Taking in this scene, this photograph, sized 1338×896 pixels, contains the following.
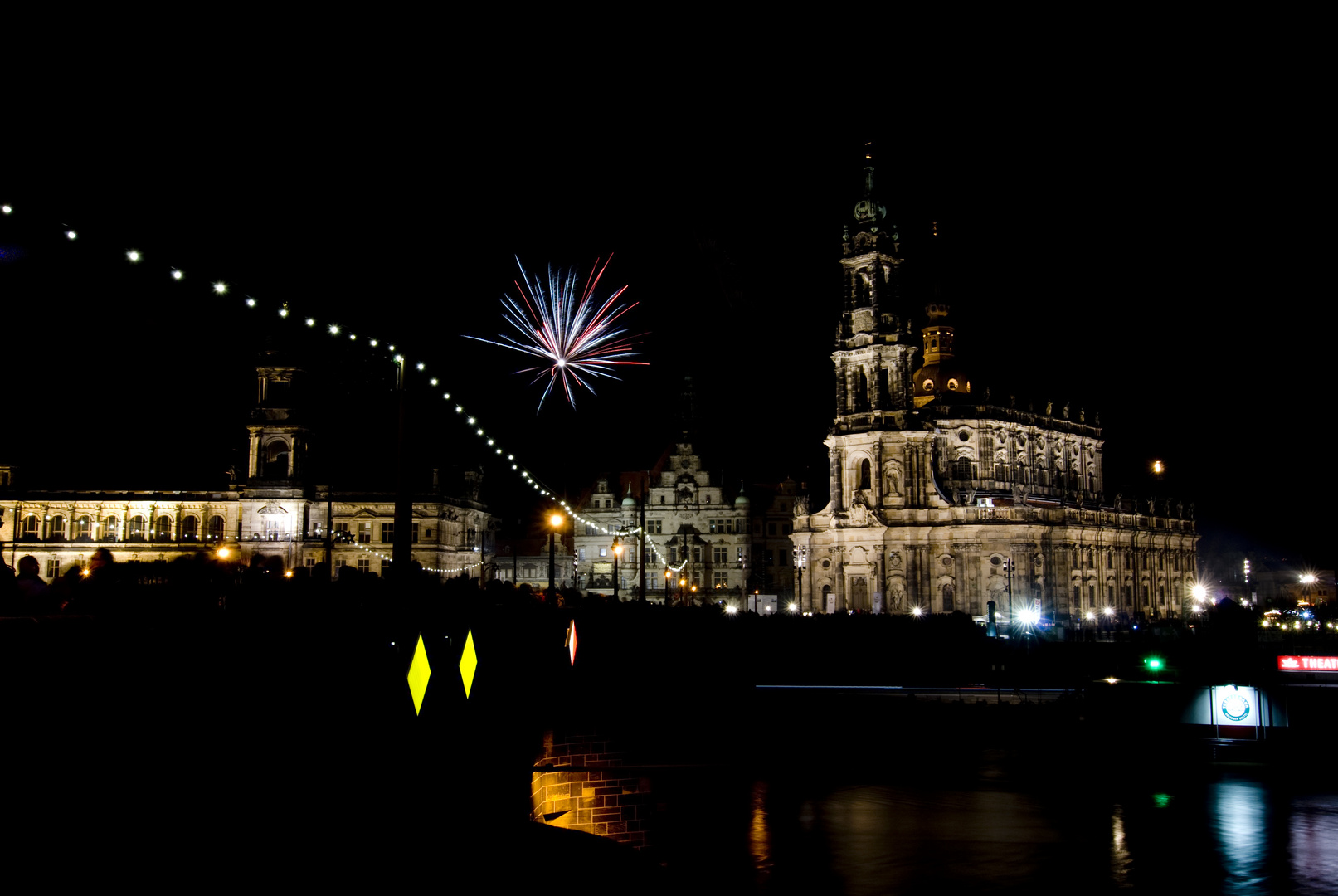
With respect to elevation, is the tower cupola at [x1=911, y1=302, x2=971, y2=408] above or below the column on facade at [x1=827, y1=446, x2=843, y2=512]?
above

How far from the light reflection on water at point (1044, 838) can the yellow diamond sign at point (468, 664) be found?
14.5ft

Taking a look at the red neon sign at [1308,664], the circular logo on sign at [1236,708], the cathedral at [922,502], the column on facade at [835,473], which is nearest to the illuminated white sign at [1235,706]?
the circular logo on sign at [1236,708]

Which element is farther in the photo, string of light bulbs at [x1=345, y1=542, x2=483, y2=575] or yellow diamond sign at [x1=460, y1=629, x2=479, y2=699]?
string of light bulbs at [x1=345, y1=542, x2=483, y2=575]

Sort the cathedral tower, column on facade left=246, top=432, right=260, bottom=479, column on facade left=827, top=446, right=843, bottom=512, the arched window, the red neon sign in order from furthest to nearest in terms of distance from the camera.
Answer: column on facade left=827, top=446, right=843, bottom=512, the cathedral tower, the arched window, column on facade left=246, top=432, right=260, bottom=479, the red neon sign

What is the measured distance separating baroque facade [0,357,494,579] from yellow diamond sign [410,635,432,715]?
216 feet

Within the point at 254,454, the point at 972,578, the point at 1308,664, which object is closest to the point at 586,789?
the point at 1308,664

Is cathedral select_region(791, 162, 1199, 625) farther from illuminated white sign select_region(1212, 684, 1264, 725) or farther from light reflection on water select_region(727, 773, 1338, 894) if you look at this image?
light reflection on water select_region(727, 773, 1338, 894)

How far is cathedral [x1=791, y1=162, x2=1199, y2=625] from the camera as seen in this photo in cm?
7375

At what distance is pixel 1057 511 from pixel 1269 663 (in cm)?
5290

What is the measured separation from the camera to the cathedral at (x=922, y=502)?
73750 millimetres

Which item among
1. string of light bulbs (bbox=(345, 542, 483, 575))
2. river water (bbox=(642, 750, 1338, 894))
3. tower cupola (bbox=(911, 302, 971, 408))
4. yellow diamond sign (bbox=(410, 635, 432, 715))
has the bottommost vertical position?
river water (bbox=(642, 750, 1338, 894))

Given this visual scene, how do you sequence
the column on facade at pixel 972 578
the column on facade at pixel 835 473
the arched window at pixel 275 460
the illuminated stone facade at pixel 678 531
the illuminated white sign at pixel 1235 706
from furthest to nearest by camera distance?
the illuminated stone facade at pixel 678 531, the column on facade at pixel 835 473, the arched window at pixel 275 460, the column on facade at pixel 972 578, the illuminated white sign at pixel 1235 706

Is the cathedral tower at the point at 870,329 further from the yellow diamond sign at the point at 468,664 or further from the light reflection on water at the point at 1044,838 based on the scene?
the yellow diamond sign at the point at 468,664

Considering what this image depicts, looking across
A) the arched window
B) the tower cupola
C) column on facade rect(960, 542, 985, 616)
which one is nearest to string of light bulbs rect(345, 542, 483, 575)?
the arched window
